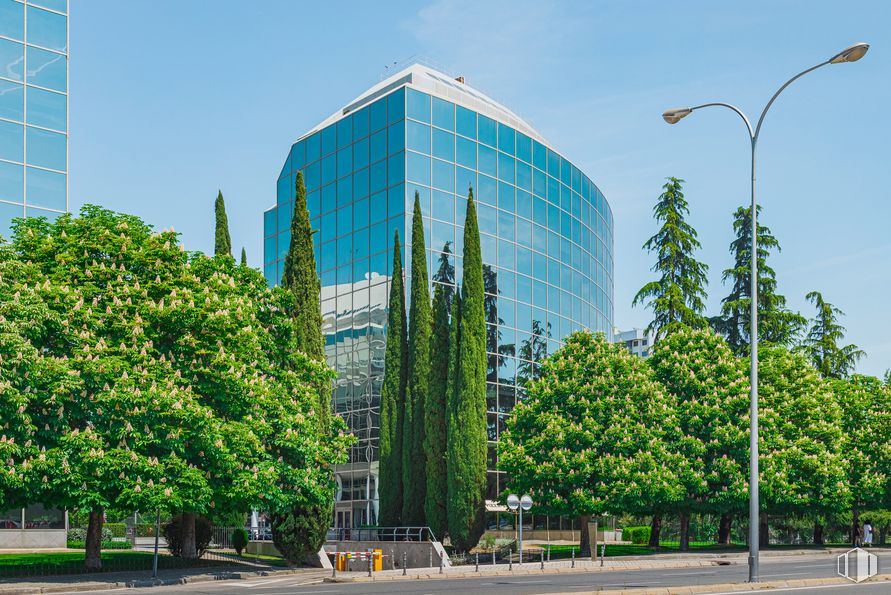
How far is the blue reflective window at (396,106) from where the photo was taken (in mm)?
52469

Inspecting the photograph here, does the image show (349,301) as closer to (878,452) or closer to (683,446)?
(683,446)

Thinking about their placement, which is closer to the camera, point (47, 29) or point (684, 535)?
point (47, 29)

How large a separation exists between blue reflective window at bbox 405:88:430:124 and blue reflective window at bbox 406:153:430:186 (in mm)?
2174

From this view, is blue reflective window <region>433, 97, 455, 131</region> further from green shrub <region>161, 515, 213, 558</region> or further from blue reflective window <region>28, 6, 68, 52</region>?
green shrub <region>161, 515, 213, 558</region>

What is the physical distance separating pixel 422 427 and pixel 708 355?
14897 millimetres

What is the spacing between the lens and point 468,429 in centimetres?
4219

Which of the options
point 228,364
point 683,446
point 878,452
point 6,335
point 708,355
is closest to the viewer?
point 6,335

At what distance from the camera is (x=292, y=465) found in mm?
32688

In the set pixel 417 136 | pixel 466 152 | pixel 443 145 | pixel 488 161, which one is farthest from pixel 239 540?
pixel 488 161

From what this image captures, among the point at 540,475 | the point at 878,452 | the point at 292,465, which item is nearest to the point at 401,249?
the point at 540,475

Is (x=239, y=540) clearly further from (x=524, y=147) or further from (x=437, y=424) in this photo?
(x=524, y=147)

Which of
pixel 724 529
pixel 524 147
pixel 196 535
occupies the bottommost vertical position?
pixel 724 529

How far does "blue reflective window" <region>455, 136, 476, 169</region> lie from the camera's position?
54.3m

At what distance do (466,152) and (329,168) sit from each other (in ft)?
29.0
